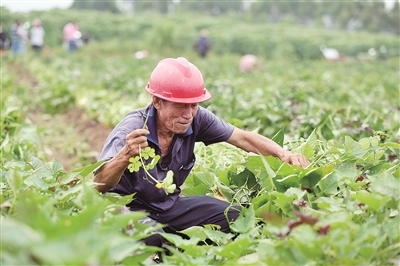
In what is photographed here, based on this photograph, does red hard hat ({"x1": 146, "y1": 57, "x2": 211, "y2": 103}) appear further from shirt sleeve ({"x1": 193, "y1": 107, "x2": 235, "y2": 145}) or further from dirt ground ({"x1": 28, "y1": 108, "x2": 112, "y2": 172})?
dirt ground ({"x1": 28, "y1": 108, "x2": 112, "y2": 172})

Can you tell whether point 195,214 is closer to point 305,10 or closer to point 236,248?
point 236,248

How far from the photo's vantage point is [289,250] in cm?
203

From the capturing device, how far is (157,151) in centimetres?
328

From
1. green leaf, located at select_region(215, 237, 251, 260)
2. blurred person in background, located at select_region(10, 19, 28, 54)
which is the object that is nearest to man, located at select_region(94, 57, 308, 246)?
green leaf, located at select_region(215, 237, 251, 260)

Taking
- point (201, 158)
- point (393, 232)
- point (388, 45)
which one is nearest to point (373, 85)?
point (201, 158)

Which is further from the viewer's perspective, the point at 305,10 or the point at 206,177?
the point at 305,10

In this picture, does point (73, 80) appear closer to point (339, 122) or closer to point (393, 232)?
point (339, 122)

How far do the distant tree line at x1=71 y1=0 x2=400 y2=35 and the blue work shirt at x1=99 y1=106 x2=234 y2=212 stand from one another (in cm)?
5007

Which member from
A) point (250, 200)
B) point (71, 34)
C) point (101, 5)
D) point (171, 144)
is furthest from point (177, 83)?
point (101, 5)

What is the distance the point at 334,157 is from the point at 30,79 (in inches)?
448

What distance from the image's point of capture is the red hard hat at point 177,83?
3.09 metres

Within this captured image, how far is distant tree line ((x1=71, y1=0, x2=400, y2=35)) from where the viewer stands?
63.4 metres

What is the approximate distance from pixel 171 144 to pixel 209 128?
0.97ft

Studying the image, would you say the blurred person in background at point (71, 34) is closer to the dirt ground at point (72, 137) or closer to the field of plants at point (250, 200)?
the dirt ground at point (72, 137)
